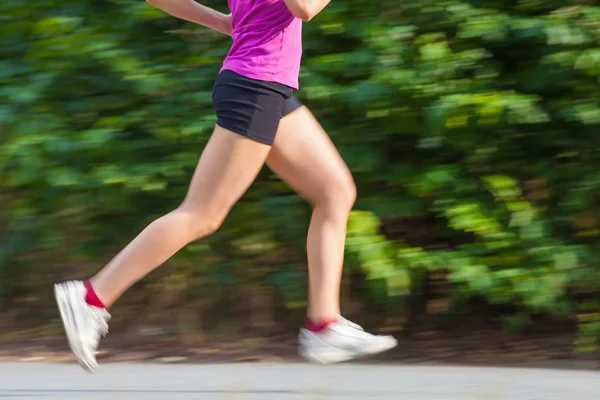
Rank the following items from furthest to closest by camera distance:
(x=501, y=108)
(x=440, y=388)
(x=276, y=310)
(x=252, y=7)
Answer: (x=276, y=310) → (x=501, y=108) → (x=440, y=388) → (x=252, y=7)

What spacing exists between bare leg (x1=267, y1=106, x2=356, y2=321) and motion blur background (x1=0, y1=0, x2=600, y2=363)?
1.88ft

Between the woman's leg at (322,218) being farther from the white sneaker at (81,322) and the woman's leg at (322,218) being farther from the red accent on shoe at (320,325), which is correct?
the white sneaker at (81,322)

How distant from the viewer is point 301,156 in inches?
139

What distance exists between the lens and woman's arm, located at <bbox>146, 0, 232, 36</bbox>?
3.73 meters

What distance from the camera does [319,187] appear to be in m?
3.57

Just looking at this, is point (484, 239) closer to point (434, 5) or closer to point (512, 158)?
point (512, 158)

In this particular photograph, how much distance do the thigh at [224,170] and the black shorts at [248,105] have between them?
0.03 meters

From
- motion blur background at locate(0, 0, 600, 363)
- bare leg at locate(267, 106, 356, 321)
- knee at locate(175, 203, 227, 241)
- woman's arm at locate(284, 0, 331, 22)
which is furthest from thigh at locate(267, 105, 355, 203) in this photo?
motion blur background at locate(0, 0, 600, 363)

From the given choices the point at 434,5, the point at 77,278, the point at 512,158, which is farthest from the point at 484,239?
the point at 77,278

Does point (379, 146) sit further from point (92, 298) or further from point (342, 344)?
point (92, 298)

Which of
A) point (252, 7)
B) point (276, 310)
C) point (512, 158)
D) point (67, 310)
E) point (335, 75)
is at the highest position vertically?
point (252, 7)

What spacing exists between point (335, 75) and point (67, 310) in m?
1.54

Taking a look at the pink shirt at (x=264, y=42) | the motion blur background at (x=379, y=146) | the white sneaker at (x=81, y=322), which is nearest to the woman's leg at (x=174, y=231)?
the white sneaker at (x=81, y=322)

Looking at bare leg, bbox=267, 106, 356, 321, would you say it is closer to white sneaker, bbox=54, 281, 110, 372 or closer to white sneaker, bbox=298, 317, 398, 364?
white sneaker, bbox=298, 317, 398, 364
